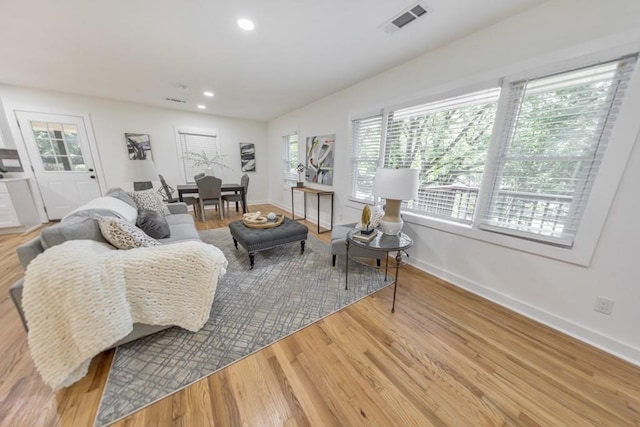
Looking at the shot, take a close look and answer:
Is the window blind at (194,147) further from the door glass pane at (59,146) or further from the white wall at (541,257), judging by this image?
the white wall at (541,257)

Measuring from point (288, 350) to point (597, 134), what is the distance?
2.58m

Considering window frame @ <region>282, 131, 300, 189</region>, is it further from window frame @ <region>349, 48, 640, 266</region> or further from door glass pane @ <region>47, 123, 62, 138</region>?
door glass pane @ <region>47, 123, 62, 138</region>

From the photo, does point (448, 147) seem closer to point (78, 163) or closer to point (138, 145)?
point (138, 145)

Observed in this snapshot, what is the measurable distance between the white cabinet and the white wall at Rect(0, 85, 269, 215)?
0.74m

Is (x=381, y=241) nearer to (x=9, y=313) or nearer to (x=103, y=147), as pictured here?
(x=9, y=313)

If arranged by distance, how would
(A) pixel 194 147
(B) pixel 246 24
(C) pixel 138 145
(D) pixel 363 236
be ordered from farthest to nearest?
1. (A) pixel 194 147
2. (C) pixel 138 145
3. (D) pixel 363 236
4. (B) pixel 246 24

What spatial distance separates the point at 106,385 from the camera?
119 cm

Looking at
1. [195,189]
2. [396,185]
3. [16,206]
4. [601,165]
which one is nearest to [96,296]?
[396,185]

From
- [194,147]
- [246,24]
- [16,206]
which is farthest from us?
[194,147]

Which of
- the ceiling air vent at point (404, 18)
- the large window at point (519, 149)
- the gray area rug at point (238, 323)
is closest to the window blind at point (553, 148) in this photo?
the large window at point (519, 149)

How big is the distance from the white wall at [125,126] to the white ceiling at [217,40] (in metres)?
0.38

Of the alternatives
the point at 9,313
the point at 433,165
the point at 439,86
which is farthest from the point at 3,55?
the point at 433,165

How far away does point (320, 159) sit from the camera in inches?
159

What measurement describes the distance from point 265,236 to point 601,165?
2.80 metres
